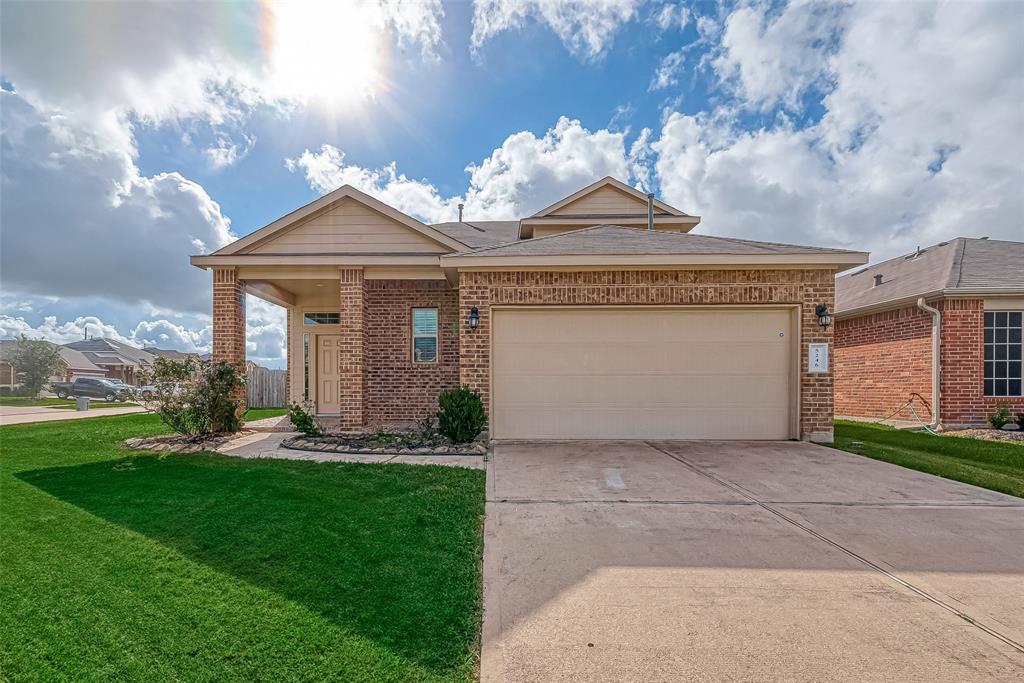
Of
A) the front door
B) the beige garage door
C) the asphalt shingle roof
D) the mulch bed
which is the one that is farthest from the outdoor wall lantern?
the front door

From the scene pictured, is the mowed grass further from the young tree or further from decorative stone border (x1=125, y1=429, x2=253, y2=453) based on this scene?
the young tree

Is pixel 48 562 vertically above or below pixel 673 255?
below

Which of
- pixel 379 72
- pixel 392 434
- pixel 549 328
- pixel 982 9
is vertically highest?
pixel 982 9

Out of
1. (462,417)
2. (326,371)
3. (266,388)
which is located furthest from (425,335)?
(266,388)

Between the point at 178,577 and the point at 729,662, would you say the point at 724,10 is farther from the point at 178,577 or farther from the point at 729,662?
the point at 178,577

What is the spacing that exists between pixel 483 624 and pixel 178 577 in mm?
1970

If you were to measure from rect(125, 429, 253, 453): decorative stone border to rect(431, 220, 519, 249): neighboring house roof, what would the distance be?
21.6 feet

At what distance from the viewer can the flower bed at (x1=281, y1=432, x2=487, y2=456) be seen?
6816 mm

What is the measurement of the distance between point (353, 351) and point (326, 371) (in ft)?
10.4

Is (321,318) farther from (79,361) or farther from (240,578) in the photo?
(79,361)

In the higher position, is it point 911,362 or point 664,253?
point 664,253

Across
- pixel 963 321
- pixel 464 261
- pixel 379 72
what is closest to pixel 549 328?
pixel 464 261

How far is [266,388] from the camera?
1709cm

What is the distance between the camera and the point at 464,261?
25.0 ft
